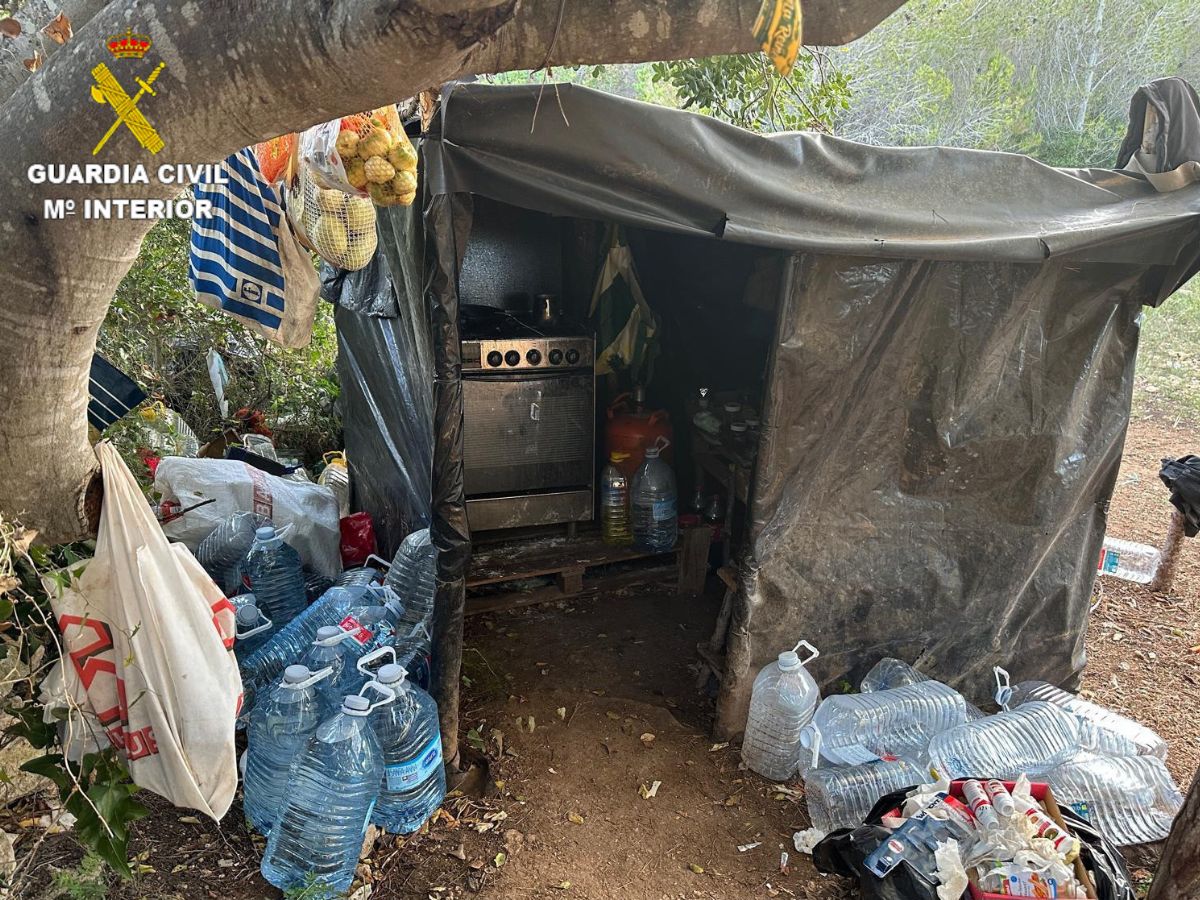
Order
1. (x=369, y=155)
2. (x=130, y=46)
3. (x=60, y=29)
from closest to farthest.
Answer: (x=130, y=46), (x=60, y=29), (x=369, y=155)

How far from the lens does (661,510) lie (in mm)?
4621

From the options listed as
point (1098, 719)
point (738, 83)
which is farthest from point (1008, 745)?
point (738, 83)

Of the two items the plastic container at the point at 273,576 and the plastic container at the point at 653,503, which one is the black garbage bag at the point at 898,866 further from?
the plastic container at the point at 273,576

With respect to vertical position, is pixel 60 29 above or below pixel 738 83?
below

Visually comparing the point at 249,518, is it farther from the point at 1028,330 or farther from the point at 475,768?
the point at 1028,330

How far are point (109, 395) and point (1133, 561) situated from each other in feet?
21.3

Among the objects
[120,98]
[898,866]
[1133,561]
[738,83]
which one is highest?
[738,83]

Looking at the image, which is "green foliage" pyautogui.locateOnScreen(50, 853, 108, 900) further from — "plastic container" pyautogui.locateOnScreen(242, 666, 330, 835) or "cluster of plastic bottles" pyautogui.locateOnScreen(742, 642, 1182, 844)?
"cluster of plastic bottles" pyautogui.locateOnScreen(742, 642, 1182, 844)

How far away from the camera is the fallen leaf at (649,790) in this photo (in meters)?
3.23

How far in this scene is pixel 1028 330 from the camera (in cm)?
335

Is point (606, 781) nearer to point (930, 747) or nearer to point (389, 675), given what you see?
point (389, 675)

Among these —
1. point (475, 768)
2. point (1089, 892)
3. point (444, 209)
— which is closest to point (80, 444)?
point (444, 209)

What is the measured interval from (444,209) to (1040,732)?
3.41 meters

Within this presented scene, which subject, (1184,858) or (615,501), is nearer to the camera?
(1184,858)
